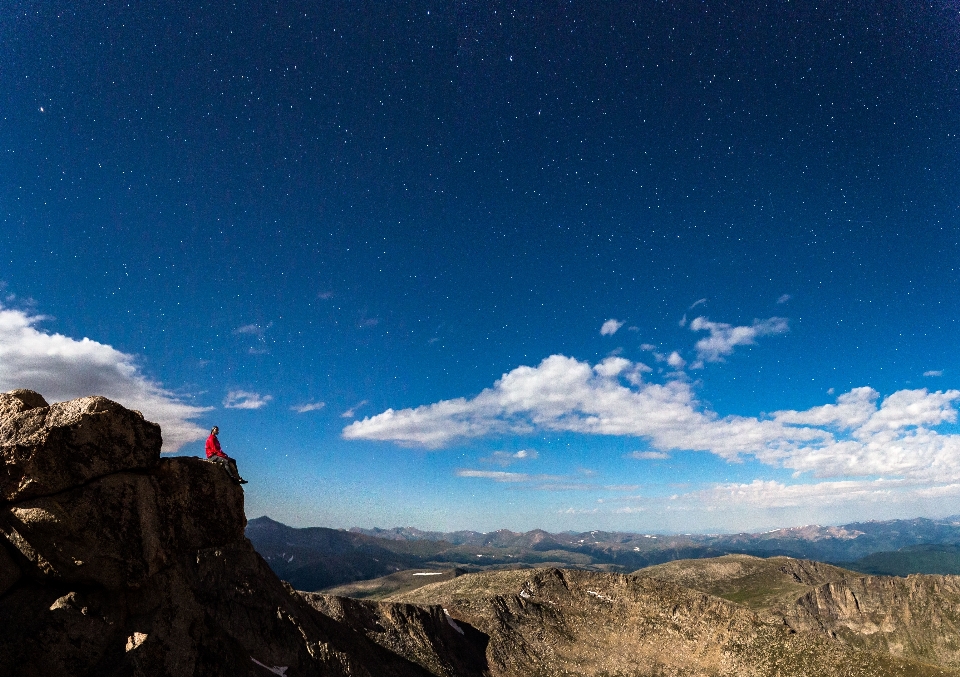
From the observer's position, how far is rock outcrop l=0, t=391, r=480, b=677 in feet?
74.2

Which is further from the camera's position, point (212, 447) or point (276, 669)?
point (276, 669)

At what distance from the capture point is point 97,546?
2408 cm

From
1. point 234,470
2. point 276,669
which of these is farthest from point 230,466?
point 276,669

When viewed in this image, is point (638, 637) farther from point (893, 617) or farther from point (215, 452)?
point (893, 617)

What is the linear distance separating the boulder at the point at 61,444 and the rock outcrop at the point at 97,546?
0.05 m

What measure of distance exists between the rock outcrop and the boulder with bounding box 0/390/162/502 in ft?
0.17

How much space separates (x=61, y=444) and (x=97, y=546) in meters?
5.69

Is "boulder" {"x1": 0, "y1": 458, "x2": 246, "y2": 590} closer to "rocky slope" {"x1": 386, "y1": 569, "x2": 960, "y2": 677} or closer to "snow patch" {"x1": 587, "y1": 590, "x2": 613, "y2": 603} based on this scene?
"rocky slope" {"x1": 386, "y1": 569, "x2": 960, "y2": 677}

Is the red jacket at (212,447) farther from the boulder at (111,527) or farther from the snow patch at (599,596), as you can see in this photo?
the snow patch at (599,596)

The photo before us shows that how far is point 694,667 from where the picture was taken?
8338 cm

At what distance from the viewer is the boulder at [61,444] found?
23094mm

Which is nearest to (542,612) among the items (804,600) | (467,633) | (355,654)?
(467,633)

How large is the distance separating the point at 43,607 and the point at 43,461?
7.11 meters

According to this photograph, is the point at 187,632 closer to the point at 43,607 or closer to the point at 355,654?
the point at 43,607
